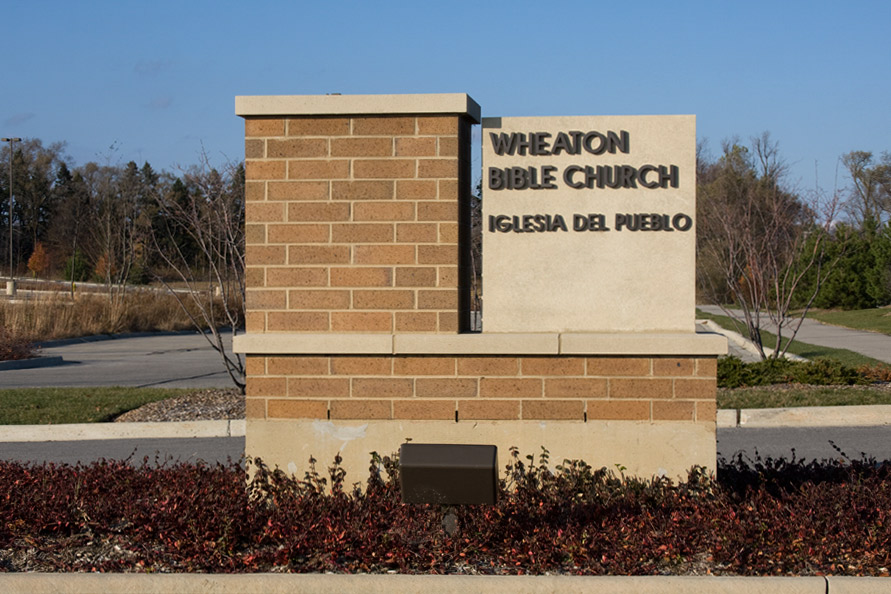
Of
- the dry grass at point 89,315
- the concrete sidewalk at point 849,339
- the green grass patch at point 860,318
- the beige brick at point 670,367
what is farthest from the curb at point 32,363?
the green grass patch at point 860,318

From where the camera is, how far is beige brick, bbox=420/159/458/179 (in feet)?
20.0

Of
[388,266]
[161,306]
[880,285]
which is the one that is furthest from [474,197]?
[880,285]

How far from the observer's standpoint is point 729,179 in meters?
43.9

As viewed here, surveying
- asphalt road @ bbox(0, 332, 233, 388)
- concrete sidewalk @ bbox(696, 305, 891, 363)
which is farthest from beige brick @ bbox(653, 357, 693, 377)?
concrete sidewalk @ bbox(696, 305, 891, 363)

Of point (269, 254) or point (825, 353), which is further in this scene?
point (825, 353)

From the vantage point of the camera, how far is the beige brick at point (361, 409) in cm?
615

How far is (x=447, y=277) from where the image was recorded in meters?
6.08

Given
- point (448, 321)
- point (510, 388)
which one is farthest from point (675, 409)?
point (448, 321)

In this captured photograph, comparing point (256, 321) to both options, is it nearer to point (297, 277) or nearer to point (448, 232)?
point (297, 277)

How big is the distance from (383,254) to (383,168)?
0.56 meters

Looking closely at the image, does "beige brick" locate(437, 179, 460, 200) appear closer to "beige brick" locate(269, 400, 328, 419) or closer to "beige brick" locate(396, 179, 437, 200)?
"beige brick" locate(396, 179, 437, 200)

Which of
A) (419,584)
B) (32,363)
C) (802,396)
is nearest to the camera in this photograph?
(419,584)

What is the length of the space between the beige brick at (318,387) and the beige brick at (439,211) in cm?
119

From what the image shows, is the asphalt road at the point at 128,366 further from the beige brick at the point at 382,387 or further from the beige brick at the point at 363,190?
the beige brick at the point at 363,190
